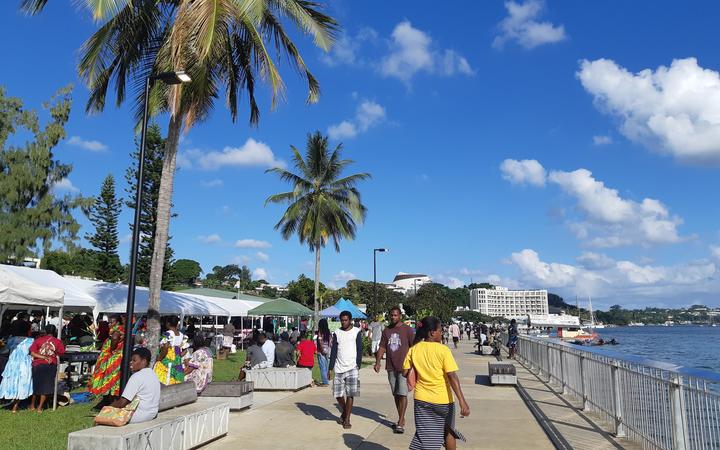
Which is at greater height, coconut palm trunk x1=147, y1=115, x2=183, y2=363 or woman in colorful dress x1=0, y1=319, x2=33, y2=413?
coconut palm trunk x1=147, y1=115, x2=183, y2=363

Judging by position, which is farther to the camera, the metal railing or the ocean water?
the ocean water

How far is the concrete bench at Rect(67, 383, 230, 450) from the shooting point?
5.15 meters

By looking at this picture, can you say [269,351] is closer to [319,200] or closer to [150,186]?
[319,200]

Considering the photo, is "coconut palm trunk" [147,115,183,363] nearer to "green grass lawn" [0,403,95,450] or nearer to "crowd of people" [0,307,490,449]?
"crowd of people" [0,307,490,449]

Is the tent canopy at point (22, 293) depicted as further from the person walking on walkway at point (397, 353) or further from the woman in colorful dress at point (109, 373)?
the person walking on walkway at point (397, 353)

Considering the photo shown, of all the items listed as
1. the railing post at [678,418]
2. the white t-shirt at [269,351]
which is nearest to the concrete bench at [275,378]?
the white t-shirt at [269,351]

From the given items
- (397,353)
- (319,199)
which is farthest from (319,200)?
(397,353)

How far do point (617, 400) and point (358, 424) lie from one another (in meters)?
3.85

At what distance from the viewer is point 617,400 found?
295 inches

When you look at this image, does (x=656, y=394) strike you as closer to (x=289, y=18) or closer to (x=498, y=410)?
(x=498, y=410)

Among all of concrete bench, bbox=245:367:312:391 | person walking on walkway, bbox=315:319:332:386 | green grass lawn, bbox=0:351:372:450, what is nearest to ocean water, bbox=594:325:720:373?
person walking on walkway, bbox=315:319:332:386

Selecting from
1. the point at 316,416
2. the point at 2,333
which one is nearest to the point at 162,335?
the point at 316,416

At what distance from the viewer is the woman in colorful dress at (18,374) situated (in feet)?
30.8

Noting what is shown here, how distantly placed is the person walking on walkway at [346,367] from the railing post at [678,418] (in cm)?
421
